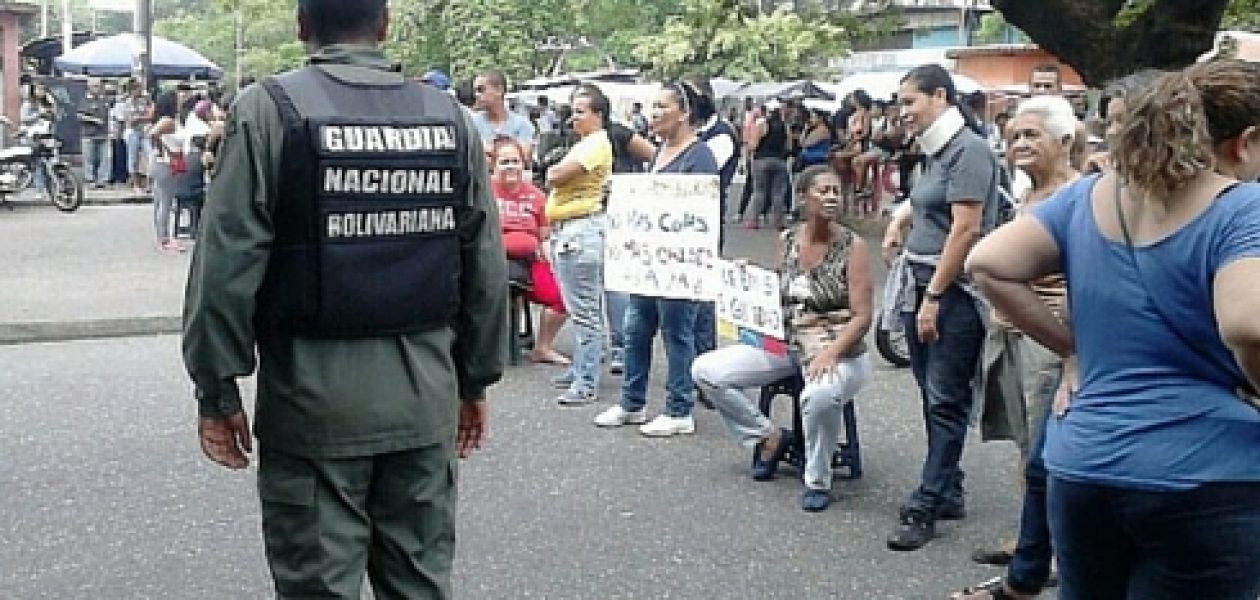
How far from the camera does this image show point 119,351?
9.91 meters

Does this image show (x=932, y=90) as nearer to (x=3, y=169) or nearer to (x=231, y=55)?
(x=3, y=169)

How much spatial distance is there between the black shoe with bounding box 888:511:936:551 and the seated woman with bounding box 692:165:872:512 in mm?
521

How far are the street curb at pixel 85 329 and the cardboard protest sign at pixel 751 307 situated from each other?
4541mm

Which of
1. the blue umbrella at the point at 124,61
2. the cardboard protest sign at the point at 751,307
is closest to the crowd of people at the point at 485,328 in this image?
the cardboard protest sign at the point at 751,307

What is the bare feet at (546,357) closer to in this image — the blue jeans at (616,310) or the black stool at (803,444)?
the blue jeans at (616,310)

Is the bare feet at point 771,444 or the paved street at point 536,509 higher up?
the bare feet at point 771,444

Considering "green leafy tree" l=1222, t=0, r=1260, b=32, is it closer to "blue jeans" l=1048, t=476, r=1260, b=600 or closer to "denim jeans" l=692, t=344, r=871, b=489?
"denim jeans" l=692, t=344, r=871, b=489

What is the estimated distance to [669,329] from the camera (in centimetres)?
752

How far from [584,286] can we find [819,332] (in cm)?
233

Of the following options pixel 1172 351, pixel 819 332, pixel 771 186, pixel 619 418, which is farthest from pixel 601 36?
pixel 1172 351

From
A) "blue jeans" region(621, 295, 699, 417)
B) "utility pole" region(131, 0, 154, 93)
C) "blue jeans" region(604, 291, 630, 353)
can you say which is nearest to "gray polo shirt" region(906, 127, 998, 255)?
"blue jeans" region(621, 295, 699, 417)

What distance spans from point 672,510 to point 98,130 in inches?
815

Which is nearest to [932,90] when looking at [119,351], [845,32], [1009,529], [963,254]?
[963,254]

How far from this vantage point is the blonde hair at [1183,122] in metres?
2.74
